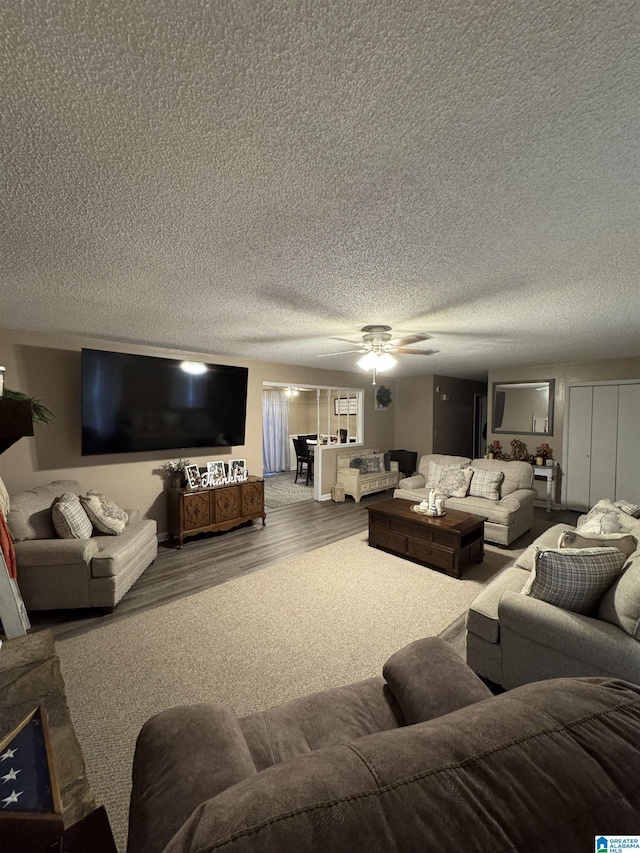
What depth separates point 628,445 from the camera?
5.34 metres

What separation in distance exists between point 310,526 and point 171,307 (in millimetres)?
3513

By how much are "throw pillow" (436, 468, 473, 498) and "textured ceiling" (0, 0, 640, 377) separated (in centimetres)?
322

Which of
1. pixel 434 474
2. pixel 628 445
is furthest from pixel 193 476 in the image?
pixel 628 445

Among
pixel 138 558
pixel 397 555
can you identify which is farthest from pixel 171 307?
pixel 397 555

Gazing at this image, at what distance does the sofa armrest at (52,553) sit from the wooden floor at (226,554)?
0.44 metres

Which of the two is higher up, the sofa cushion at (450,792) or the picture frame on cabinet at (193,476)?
the sofa cushion at (450,792)

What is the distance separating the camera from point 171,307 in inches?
105

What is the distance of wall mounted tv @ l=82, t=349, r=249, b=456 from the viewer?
12.3 ft

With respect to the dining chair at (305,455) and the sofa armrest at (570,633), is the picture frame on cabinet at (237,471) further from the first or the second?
the sofa armrest at (570,633)

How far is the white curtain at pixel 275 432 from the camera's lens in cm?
892

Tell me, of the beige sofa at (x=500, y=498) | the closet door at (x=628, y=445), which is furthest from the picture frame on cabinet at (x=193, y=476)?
the closet door at (x=628, y=445)

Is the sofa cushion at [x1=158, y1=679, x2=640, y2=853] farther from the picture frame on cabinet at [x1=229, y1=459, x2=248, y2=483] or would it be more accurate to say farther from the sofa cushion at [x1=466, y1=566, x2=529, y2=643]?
the picture frame on cabinet at [x1=229, y1=459, x2=248, y2=483]

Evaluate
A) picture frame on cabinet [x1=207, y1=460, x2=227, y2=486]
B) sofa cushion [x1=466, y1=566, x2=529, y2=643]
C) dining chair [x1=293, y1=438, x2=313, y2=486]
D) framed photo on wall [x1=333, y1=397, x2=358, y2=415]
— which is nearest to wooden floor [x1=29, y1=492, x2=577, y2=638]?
picture frame on cabinet [x1=207, y1=460, x2=227, y2=486]

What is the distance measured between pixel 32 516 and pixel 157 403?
66.0 inches
